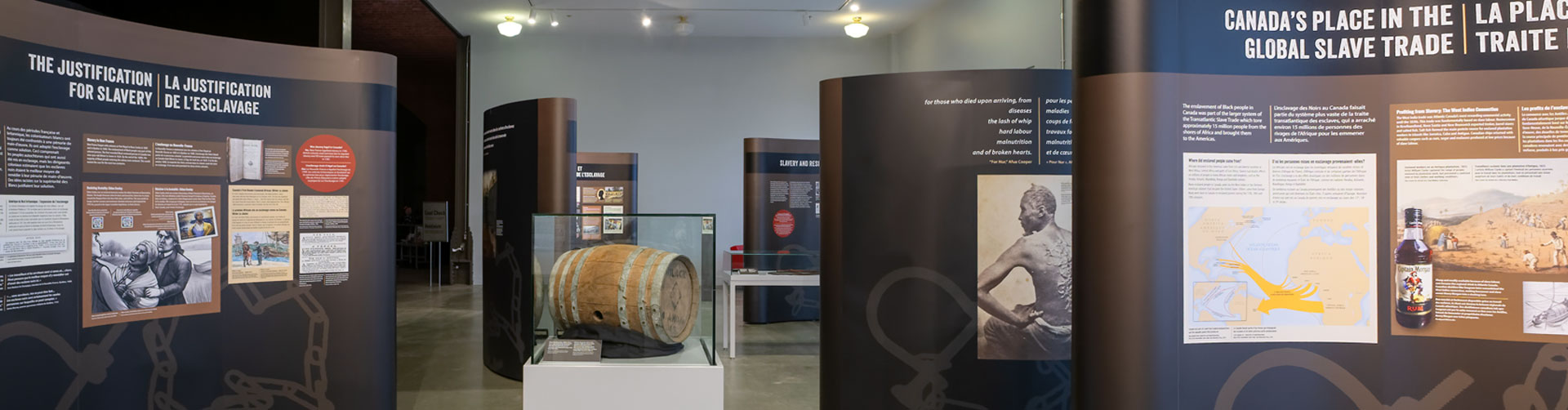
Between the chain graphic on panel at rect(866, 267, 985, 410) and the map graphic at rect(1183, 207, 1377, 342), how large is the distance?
1170 mm

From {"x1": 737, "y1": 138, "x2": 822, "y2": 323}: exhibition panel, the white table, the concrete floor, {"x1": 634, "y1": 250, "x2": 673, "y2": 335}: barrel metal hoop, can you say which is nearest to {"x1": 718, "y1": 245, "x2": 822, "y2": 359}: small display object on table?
the white table

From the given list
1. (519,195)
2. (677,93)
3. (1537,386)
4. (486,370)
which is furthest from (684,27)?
(1537,386)

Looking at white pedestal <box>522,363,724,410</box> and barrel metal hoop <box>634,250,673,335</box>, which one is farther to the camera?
white pedestal <box>522,363,724,410</box>

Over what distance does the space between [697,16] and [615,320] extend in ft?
24.9

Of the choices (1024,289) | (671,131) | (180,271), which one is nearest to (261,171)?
(180,271)

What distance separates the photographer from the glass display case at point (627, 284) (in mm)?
2809

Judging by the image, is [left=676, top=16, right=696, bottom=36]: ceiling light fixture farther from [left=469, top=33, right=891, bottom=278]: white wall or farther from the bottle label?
the bottle label

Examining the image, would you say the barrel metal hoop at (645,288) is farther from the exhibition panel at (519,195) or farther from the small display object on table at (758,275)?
the small display object on table at (758,275)

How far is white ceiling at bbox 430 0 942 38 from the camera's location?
9.34 metres

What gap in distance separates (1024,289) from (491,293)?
3660 mm

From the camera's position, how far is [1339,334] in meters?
2.10

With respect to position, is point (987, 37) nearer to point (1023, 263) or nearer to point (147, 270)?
point (1023, 263)

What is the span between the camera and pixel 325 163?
10.4 ft

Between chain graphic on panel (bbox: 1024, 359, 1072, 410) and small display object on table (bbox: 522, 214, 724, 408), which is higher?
small display object on table (bbox: 522, 214, 724, 408)
